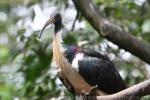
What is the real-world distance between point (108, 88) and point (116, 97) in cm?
93

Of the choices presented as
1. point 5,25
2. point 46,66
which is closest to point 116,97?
point 46,66

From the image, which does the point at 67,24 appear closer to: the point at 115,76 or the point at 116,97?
the point at 115,76

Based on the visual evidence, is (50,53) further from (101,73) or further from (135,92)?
(135,92)

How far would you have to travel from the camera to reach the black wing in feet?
16.2

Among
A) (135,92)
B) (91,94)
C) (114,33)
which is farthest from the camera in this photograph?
(114,33)

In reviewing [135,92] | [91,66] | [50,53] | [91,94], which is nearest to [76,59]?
[91,66]

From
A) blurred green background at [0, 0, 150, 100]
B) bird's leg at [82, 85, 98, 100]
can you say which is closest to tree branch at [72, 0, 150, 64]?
blurred green background at [0, 0, 150, 100]

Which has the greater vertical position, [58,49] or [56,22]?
[56,22]

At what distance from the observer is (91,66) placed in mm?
4945

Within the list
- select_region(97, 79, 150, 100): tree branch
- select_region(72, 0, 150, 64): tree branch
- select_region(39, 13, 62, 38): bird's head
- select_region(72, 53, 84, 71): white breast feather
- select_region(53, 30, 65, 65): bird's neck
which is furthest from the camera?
select_region(72, 0, 150, 64): tree branch

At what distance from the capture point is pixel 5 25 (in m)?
11.5

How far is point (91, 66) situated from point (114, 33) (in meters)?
0.58

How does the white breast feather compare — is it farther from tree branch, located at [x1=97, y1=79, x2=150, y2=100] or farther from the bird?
tree branch, located at [x1=97, y1=79, x2=150, y2=100]

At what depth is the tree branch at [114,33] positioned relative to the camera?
17.6 feet
